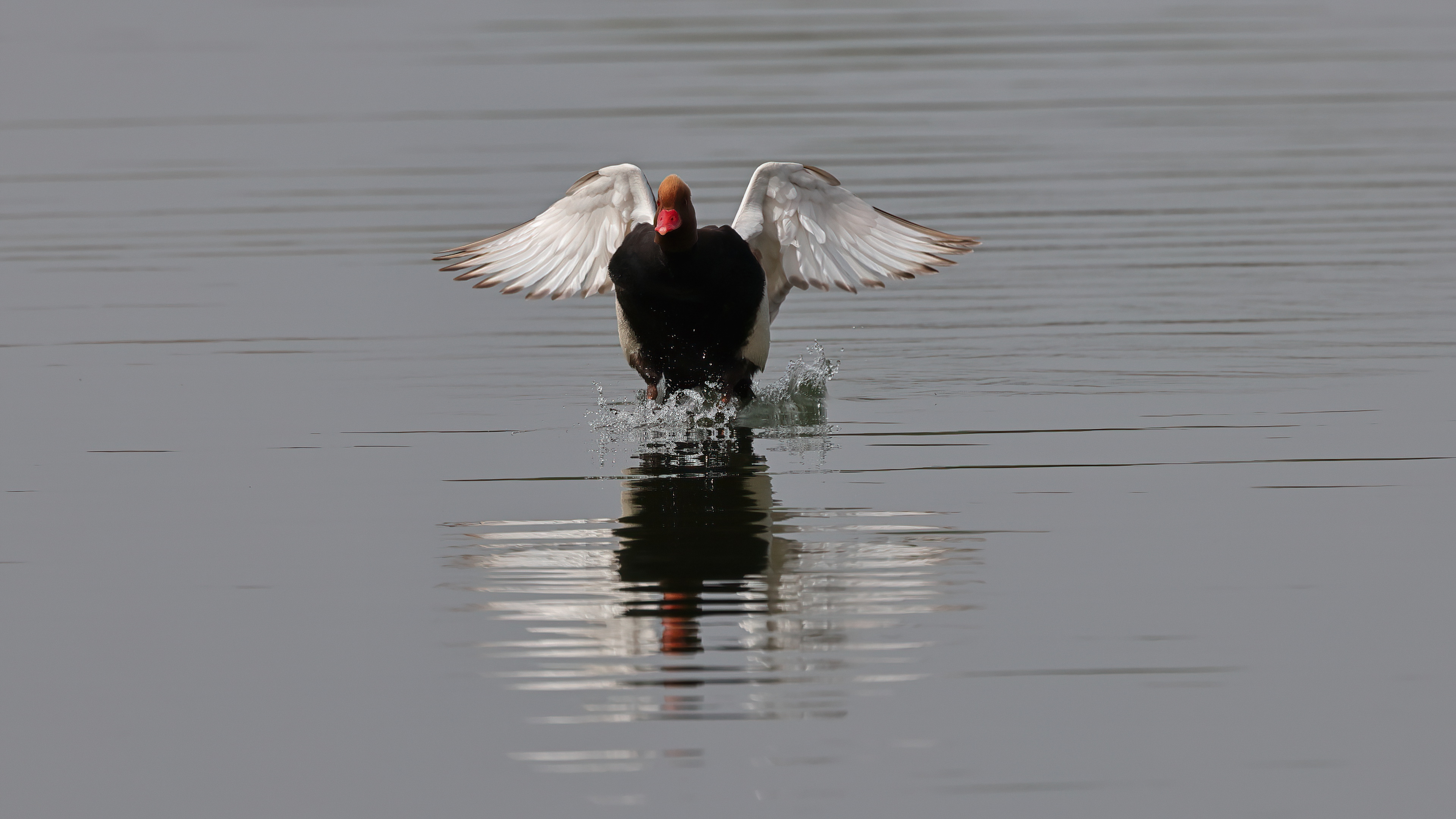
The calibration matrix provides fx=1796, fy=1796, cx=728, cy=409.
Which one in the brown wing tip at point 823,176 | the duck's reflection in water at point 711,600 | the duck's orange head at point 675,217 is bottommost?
the duck's reflection in water at point 711,600

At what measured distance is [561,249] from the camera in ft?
37.7

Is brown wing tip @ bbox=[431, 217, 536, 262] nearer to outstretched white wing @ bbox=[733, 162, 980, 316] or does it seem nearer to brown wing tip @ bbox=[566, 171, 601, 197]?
brown wing tip @ bbox=[566, 171, 601, 197]

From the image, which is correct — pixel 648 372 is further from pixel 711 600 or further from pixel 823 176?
pixel 711 600

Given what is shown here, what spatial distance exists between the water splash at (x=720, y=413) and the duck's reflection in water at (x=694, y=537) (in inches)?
13.2

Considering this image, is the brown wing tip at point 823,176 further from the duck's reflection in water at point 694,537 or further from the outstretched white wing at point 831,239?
the duck's reflection in water at point 694,537

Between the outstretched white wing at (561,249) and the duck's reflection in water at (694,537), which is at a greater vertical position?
the outstretched white wing at (561,249)

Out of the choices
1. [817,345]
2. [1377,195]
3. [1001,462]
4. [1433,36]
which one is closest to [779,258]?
[817,345]

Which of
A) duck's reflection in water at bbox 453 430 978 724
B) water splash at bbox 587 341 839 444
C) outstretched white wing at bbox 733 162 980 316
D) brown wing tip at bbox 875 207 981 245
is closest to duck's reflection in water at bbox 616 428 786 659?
duck's reflection in water at bbox 453 430 978 724

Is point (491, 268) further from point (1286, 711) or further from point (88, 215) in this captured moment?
point (88, 215)

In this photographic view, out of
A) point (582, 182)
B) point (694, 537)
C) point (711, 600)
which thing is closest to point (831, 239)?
point (582, 182)

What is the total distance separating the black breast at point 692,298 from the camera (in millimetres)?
10094

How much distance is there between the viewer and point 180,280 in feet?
50.0

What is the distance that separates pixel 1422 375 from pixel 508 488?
220 inches

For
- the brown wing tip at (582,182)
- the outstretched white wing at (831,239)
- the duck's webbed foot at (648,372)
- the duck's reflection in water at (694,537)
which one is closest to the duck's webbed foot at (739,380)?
the duck's webbed foot at (648,372)
